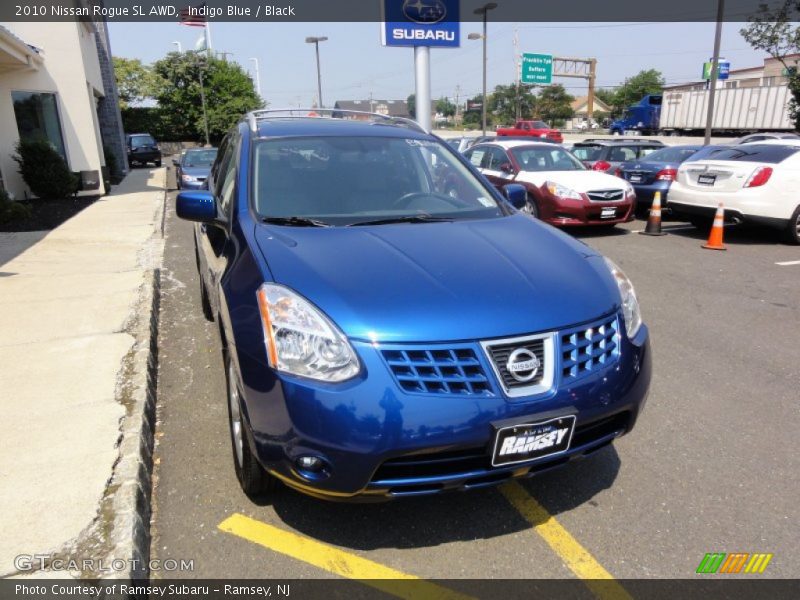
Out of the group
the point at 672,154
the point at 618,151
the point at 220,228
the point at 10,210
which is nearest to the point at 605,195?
the point at 672,154

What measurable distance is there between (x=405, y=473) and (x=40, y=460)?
199cm

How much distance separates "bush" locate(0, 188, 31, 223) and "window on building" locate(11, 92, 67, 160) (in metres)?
3.93

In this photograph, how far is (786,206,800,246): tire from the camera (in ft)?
27.3

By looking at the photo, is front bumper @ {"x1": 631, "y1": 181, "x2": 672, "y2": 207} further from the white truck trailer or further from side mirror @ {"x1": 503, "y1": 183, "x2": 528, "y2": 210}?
the white truck trailer

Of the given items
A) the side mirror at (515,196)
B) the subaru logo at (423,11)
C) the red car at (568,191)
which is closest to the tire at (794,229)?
the red car at (568,191)

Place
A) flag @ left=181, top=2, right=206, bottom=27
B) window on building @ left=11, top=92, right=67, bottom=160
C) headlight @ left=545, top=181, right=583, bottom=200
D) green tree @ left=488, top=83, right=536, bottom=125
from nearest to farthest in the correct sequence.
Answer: headlight @ left=545, top=181, right=583, bottom=200
window on building @ left=11, top=92, right=67, bottom=160
flag @ left=181, top=2, right=206, bottom=27
green tree @ left=488, top=83, right=536, bottom=125

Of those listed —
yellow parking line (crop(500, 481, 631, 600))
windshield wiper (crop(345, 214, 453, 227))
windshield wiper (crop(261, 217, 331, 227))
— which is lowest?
yellow parking line (crop(500, 481, 631, 600))

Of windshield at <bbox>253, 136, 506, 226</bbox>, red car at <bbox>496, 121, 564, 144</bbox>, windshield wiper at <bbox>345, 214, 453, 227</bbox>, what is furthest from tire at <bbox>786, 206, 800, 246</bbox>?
red car at <bbox>496, 121, 564, 144</bbox>

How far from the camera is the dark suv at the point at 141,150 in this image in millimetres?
27734

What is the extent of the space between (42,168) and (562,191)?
1145cm

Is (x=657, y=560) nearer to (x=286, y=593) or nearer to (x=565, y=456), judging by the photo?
(x=565, y=456)

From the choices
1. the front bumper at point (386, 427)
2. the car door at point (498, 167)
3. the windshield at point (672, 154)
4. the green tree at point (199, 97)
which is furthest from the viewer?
the green tree at point (199, 97)

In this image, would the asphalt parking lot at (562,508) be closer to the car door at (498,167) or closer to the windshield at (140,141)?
the car door at (498,167)

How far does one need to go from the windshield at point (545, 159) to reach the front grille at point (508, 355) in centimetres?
842
